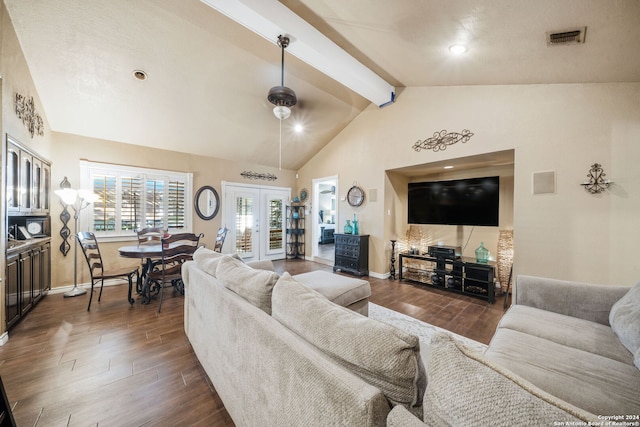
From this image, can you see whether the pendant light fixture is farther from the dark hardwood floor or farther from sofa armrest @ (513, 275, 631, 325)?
sofa armrest @ (513, 275, 631, 325)

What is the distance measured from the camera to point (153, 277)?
316cm

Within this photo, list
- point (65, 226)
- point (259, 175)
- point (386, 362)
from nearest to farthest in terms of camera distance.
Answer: point (386, 362) < point (65, 226) < point (259, 175)

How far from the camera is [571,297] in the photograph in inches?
70.9

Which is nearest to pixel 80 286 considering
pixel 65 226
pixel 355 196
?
pixel 65 226

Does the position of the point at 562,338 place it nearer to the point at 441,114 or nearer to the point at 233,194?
the point at 441,114

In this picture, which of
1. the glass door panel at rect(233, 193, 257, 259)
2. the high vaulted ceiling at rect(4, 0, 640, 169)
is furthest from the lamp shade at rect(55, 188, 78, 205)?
the glass door panel at rect(233, 193, 257, 259)

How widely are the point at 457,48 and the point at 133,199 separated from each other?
5.51 m

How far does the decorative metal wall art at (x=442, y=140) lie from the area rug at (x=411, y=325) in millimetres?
2618

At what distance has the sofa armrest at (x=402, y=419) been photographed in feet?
1.80

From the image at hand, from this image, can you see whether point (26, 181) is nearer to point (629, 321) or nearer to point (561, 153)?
point (629, 321)

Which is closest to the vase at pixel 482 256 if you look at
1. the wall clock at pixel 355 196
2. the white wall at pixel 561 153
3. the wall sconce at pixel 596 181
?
the white wall at pixel 561 153

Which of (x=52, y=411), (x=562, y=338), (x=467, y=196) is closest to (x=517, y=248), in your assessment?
(x=467, y=196)

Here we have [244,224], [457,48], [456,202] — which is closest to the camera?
[457,48]

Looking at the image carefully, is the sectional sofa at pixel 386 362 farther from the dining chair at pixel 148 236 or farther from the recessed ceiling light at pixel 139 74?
the recessed ceiling light at pixel 139 74
